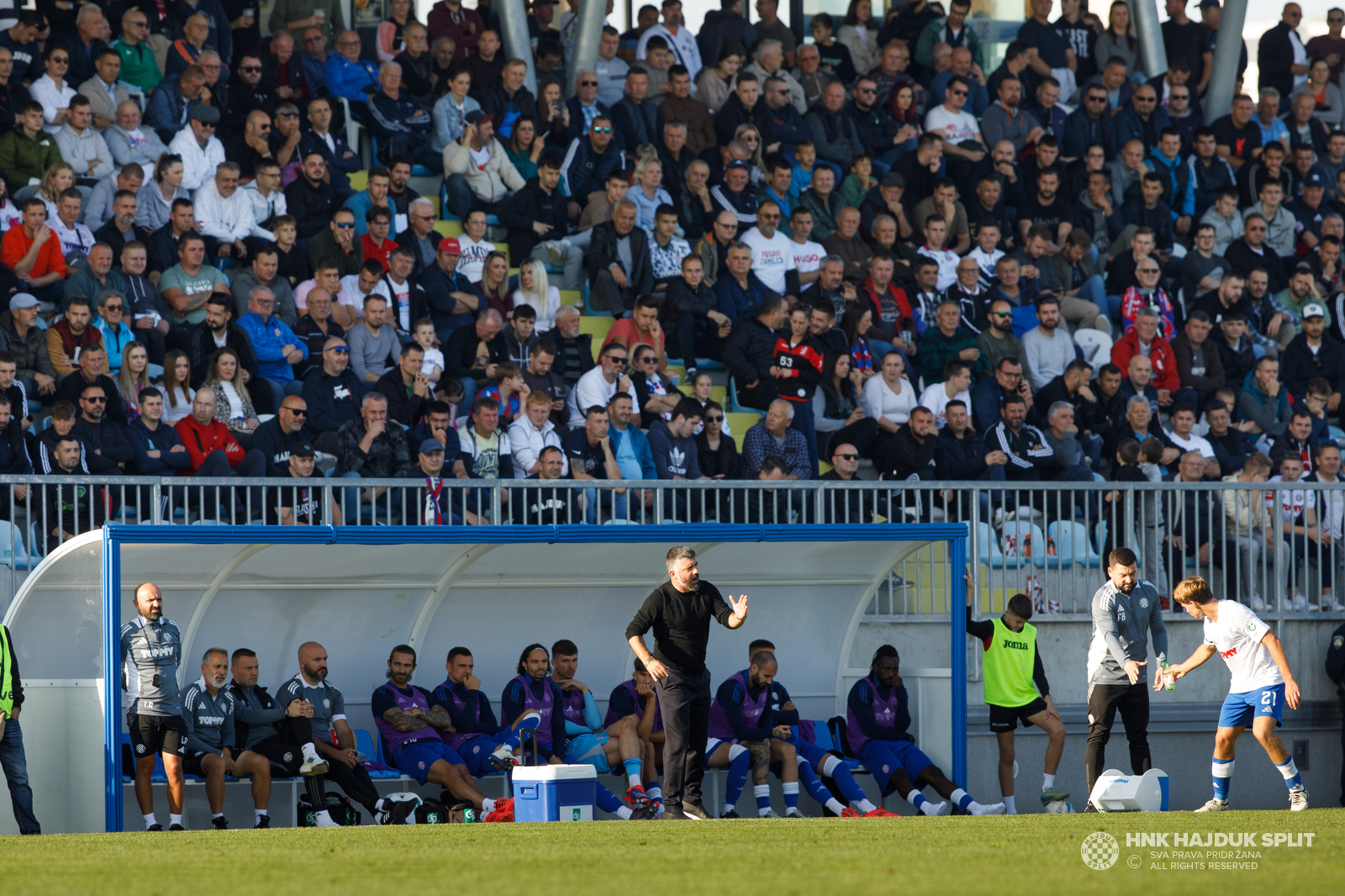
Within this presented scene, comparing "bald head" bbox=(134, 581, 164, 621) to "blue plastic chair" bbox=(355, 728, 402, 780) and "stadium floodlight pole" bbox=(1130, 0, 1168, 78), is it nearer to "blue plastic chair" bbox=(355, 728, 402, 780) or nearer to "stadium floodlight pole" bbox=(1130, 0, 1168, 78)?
"blue plastic chair" bbox=(355, 728, 402, 780)

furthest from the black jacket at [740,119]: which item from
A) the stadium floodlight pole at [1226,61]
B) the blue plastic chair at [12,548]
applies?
the blue plastic chair at [12,548]

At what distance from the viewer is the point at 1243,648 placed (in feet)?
37.6

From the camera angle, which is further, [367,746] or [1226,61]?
[1226,61]

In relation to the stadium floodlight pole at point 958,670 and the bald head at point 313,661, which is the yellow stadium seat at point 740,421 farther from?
the bald head at point 313,661

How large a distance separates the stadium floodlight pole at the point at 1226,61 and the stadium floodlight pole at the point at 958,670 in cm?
1076

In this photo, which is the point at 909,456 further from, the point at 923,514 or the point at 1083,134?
the point at 1083,134

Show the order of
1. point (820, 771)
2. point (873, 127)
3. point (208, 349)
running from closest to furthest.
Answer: point (820, 771) < point (208, 349) < point (873, 127)

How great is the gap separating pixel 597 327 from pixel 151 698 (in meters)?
6.74

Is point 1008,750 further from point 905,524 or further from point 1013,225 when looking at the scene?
point 1013,225

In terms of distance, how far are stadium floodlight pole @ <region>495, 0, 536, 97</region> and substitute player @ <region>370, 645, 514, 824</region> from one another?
7648 mm

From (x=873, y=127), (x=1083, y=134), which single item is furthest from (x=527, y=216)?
(x=1083, y=134)

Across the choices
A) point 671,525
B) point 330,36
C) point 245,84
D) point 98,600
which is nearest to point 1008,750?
point 671,525

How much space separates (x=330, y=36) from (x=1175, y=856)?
46.6ft

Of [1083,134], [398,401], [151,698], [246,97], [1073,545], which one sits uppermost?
[1083,134]
